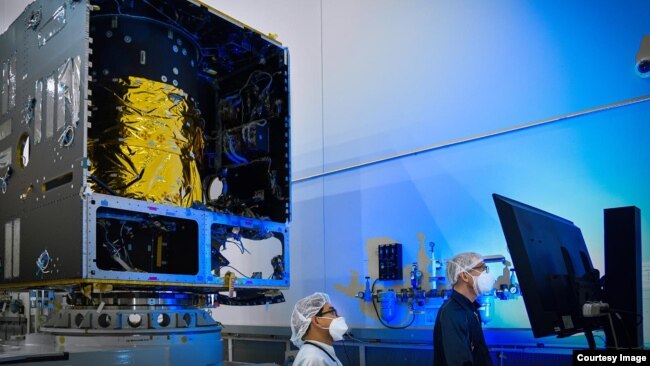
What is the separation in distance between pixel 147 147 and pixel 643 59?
12.0ft

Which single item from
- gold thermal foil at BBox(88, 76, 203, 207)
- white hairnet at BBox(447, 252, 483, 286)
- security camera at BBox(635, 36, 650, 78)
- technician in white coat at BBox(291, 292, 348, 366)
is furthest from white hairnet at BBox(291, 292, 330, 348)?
security camera at BBox(635, 36, 650, 78)

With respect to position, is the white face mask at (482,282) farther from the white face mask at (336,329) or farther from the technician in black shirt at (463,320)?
the white face mask at (336,329)

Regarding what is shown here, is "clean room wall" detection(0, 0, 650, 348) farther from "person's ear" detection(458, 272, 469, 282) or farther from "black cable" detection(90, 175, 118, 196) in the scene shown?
"black cable" detection(90, 175, 118, 196)

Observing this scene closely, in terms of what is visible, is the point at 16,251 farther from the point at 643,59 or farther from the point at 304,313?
the point at 643,59

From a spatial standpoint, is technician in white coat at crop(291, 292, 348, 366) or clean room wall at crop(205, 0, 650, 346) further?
clean room wall at crop(205, 0, 650, 346)

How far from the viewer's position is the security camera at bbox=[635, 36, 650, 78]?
4801 millimetres

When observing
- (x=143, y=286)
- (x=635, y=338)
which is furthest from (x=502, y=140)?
(x=143, y=286)

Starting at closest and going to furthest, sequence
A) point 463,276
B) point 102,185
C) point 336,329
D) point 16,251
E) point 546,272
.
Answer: point 546,272, point 336,329, point 102,185, point 463,276, point 16,251

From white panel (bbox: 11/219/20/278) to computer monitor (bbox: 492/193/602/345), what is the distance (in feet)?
12.7

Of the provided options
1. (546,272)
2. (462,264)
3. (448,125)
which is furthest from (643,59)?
(546,272)

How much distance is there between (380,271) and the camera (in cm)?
610

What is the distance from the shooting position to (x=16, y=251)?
5.25m

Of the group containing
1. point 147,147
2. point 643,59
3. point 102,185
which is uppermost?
point 643,59

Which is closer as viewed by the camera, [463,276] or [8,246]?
[463,276]
